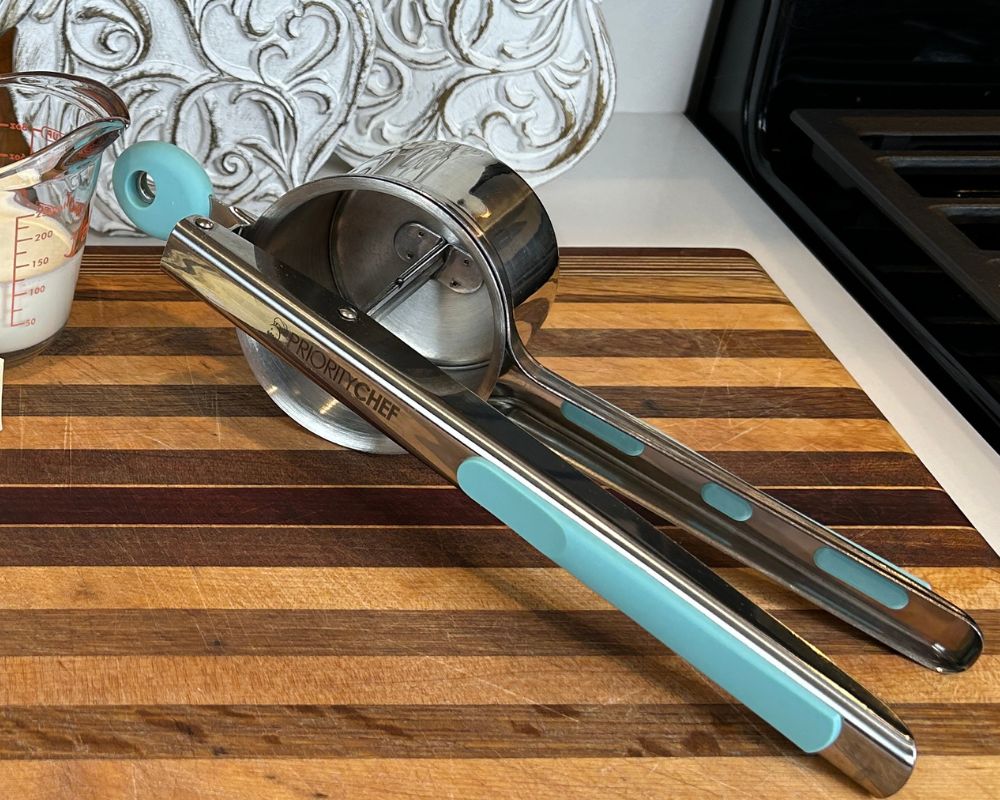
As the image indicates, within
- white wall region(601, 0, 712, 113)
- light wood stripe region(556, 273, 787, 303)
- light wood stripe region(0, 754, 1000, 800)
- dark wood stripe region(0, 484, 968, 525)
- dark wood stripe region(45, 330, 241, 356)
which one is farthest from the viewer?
white wall region(601, 0, 712, 113)

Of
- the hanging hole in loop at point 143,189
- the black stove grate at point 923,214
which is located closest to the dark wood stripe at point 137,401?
the hanging hole in loop at point 143,189

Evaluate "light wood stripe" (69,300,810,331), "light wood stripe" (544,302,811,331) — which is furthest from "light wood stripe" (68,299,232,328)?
"light wood stripe" (544,302,811,331)

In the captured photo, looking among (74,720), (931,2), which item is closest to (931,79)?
A: (931,2)

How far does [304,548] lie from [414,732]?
0.12 metres

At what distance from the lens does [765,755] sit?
0.45 m

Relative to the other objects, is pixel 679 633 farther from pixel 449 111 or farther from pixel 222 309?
pixel 449 111

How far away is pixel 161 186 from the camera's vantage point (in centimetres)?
57

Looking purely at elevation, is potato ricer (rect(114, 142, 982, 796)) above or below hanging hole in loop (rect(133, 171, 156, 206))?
below

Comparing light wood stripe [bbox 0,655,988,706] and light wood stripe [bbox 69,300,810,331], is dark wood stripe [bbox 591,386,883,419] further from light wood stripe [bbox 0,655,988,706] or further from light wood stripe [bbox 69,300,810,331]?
light wood stripe [bbox 0,655,988,706]

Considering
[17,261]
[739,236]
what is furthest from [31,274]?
[739,236]

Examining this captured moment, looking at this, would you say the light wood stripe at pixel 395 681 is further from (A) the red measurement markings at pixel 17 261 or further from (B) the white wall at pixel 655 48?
(B) the white wall at pixel 655 48

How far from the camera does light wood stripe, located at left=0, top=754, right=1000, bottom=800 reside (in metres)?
0.41

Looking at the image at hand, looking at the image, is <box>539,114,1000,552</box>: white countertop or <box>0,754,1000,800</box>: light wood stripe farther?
<box>539,114,1000,552</box>: white countertop

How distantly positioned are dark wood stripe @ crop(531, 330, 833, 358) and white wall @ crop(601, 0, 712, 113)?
35 cm
